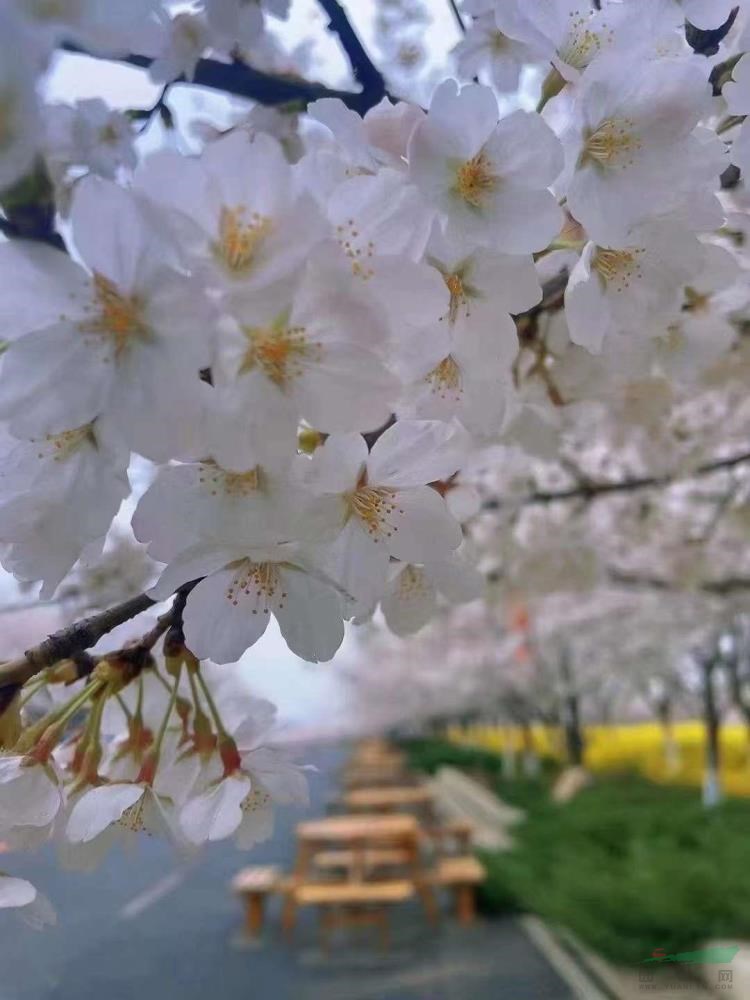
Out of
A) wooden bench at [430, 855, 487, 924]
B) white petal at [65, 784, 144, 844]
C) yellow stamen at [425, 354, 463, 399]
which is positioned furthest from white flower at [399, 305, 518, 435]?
wooden bench at [430, 855, 487, 924]

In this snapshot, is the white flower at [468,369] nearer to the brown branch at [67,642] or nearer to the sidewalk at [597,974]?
the brown branch at [67,642]

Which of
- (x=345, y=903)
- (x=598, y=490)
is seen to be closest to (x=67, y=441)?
(x=598, y=490)

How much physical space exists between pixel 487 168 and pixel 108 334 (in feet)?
0.59

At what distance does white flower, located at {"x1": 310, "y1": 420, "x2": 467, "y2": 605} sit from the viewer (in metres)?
0.39

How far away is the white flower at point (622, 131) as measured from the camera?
1.33 feet

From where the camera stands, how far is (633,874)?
3.48 metres

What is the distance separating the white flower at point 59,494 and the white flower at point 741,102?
13.2 inches

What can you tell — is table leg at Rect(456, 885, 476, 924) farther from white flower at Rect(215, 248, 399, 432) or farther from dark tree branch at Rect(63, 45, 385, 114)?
white flower at Rect(215, 248, 399, 432)

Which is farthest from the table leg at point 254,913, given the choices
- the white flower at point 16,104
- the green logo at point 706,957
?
the white flower at point 16,104

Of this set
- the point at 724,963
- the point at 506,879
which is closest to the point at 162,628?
the point at 724,963

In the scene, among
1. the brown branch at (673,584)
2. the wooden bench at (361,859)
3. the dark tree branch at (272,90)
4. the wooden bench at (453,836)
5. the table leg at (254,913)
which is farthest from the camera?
the wooden bench at (453,836)

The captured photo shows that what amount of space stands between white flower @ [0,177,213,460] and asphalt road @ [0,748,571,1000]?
1021 millimetres

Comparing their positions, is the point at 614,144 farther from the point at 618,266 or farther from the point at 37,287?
the point at 37,287

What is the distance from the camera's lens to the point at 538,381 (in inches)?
27.6
